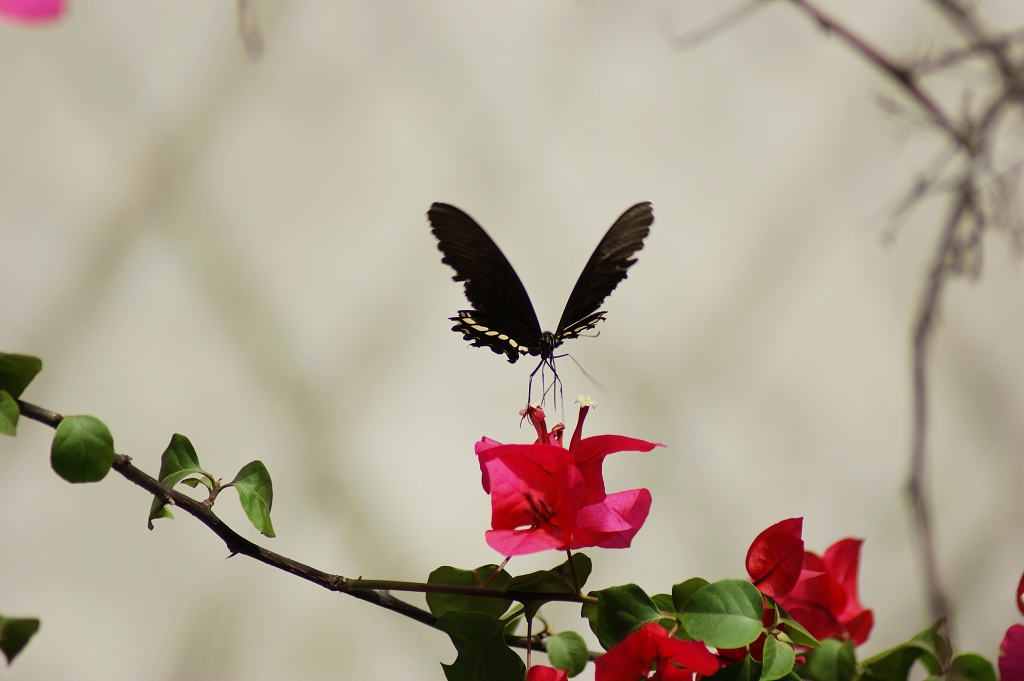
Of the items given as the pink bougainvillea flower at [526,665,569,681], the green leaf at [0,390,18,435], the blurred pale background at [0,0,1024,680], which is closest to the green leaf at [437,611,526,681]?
the pink bougainvillea flower at [526,665,569,681]

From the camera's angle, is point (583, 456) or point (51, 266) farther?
point (51, 266)

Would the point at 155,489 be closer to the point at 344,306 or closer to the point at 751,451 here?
the point at 344,306

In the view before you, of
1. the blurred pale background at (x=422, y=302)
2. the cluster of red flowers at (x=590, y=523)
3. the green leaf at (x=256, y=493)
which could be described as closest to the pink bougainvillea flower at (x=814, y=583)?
the cluster of red flowers at (x=590, y=523)

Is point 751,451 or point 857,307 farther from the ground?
point 857,307

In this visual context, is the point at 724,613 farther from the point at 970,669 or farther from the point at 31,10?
the point at 31,10

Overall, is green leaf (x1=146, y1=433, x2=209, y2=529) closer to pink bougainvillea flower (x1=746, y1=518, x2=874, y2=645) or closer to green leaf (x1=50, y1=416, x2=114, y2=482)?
green leaf (x1=50, y1=416, x2=114, y2=482)

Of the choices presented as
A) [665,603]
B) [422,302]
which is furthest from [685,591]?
[422,302]

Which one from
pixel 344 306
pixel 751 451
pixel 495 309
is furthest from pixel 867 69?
pixel 495 309
